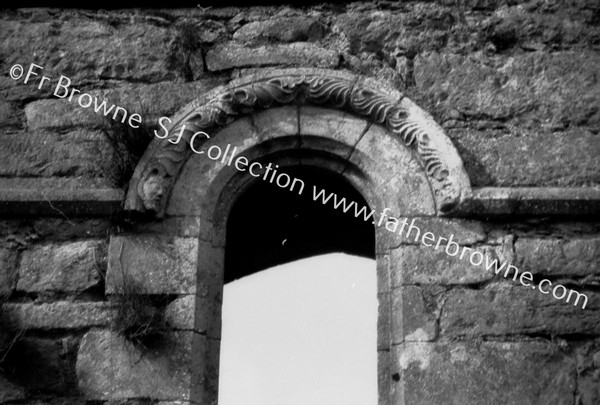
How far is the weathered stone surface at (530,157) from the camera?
4.89 m

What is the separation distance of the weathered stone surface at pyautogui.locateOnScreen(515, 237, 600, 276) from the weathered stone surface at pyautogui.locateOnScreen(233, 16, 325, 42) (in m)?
1.79

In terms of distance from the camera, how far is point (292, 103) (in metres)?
5.09

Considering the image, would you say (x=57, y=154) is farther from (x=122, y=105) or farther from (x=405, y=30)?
(x=405, y=30)

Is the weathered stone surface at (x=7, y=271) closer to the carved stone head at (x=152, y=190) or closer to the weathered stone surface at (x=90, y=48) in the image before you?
the carved stone head at (x=152, y=190)

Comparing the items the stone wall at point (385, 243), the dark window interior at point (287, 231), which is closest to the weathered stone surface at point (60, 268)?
the stone wall at point (385, 243)

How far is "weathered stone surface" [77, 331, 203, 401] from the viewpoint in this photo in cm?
450

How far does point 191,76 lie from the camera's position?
17.4 ft

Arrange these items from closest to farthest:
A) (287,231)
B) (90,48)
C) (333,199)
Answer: (90,48) → (333,199) → (287,231)

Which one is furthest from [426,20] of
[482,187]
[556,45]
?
[482,187]

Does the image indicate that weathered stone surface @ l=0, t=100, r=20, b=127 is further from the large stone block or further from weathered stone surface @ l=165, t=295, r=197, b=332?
the large stone block

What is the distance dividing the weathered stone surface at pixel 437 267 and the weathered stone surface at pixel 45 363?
1.79 metres

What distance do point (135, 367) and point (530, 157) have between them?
248cm

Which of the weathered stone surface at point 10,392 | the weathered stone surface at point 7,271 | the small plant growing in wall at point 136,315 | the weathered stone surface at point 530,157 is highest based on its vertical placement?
the weathered stone surface at point 530,157

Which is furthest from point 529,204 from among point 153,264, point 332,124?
point 153,264
